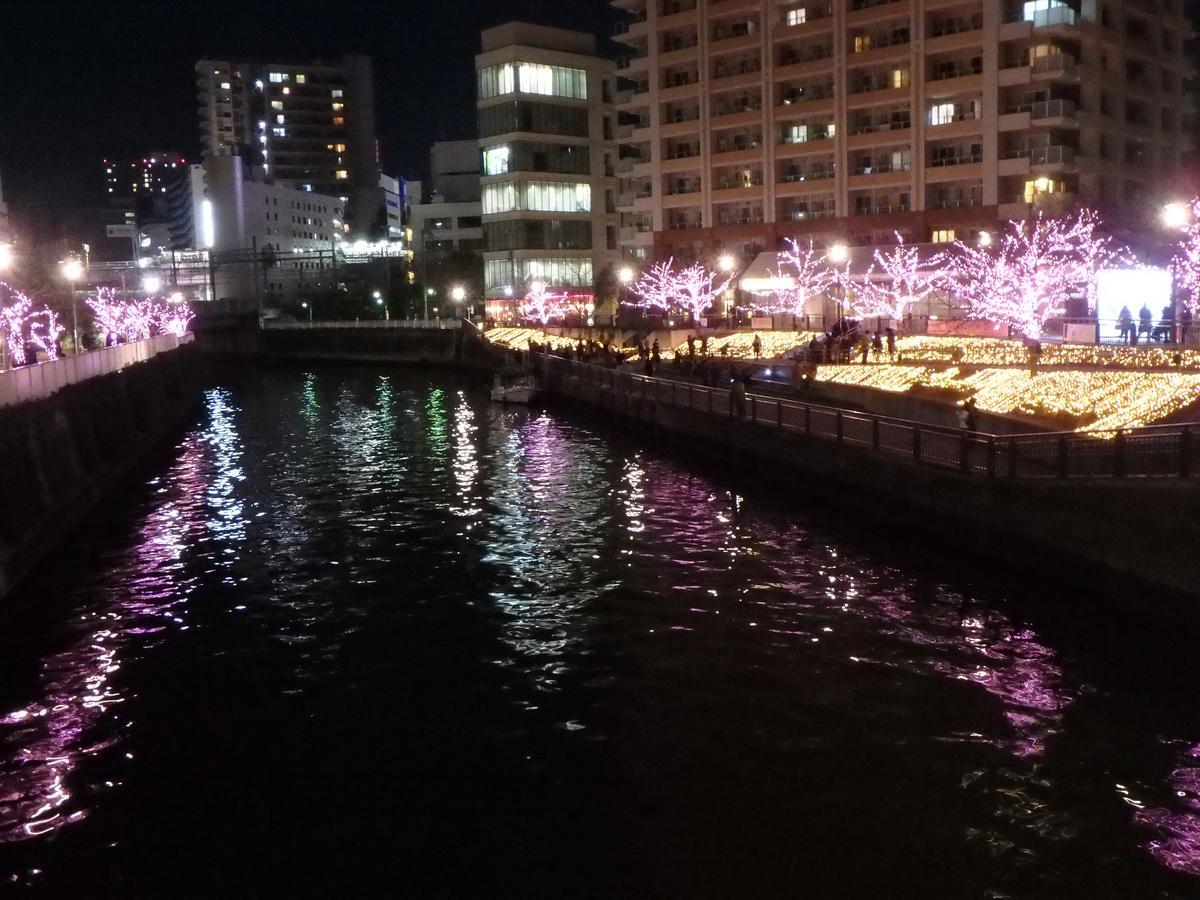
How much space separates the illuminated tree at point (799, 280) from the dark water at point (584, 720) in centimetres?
4141

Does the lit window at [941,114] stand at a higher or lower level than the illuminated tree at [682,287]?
higher

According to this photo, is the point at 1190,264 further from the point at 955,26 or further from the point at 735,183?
the point at 735,183

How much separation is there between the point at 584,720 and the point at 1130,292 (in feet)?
107

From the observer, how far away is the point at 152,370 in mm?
56406

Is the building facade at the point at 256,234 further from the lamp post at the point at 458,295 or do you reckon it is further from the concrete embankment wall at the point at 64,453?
A: the concrete embankment wall at the point at 64,453

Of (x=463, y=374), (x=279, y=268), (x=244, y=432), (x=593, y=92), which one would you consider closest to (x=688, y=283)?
(x=463, y=374)

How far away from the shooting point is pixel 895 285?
60.8m

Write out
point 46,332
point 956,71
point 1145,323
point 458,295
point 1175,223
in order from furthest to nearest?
point 458,295 → point 46,332 → point 956,71 → point 1145,323 → point 1175,223

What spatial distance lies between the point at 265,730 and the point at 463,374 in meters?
75.2

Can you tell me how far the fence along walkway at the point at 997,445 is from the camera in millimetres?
19891

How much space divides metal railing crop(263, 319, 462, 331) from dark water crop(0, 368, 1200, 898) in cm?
7175

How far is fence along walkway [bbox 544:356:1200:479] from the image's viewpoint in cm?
1989

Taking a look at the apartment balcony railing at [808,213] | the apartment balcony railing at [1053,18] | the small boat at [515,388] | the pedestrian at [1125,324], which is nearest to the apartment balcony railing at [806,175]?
the apartment balcony railing at [808,213]

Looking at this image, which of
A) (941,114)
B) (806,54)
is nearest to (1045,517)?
(941,114)
